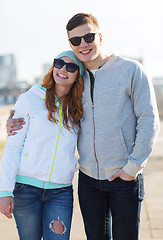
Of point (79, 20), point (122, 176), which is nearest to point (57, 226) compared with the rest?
point (122, 176)

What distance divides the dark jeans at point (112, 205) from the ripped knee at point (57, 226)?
263mm

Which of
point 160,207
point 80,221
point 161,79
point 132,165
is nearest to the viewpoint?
point 132,165

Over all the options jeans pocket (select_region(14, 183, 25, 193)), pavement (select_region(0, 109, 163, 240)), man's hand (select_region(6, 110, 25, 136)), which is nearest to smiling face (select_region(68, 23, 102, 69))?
man's hand (select_region(6, 110, 25, 136))

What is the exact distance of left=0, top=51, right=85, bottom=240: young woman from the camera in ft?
8.78

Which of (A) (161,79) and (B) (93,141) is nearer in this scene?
(B) (93,141)

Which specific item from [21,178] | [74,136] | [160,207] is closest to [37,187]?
[21,178]

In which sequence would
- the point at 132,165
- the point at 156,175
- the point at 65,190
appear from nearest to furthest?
the point at 132,165, the point at 65,190, the point at 156,175

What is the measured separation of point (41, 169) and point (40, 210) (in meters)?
0.31

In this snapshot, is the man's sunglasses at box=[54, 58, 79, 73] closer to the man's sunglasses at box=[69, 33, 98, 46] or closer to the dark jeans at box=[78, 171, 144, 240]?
the man's sunglasses at box=[69, 33, 98, 46]

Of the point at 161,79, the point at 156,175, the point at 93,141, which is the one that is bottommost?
the point at 161,79

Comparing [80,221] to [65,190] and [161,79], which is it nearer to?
[65,190]

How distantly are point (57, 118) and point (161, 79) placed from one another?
112364mm

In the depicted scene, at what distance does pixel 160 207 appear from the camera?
495cm

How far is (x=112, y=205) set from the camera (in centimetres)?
275
